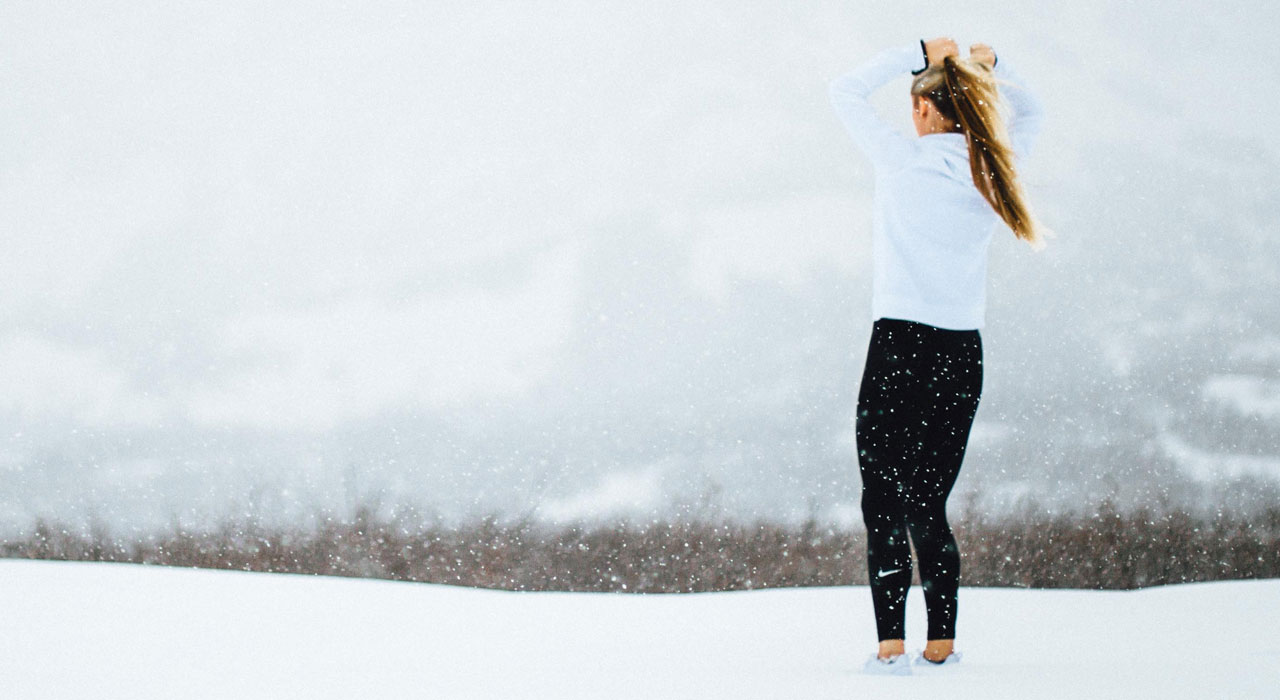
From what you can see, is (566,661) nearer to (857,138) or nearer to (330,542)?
(857,138)

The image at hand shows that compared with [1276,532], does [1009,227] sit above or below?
above

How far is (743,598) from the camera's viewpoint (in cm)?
472

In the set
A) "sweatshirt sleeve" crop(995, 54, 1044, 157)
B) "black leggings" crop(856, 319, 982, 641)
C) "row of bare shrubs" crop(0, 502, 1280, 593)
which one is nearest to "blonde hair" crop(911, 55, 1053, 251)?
"sweatshirt sleeve" crop(995, 54, 1044, 157)

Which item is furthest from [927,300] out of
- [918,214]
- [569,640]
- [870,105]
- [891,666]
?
[569,640]

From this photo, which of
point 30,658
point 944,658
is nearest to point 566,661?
point 944,658

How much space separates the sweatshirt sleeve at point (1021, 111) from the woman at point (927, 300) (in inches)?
5.4

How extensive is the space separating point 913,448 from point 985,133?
88cm

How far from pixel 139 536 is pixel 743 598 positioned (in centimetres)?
369

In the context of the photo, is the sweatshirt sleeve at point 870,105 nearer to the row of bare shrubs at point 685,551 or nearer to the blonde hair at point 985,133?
the blonde hair at point 985,133

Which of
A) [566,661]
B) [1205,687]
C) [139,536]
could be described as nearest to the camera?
[1205,687]

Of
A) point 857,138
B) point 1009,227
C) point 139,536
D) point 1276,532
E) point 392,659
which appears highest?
point 857,138

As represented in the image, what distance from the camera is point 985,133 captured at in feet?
8.61

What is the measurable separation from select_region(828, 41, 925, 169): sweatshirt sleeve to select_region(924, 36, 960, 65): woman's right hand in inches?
0.7

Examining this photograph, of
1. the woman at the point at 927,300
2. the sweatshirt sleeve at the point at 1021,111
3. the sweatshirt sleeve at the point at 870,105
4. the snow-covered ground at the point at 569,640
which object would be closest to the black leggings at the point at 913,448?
the woman at the point at 927,300
